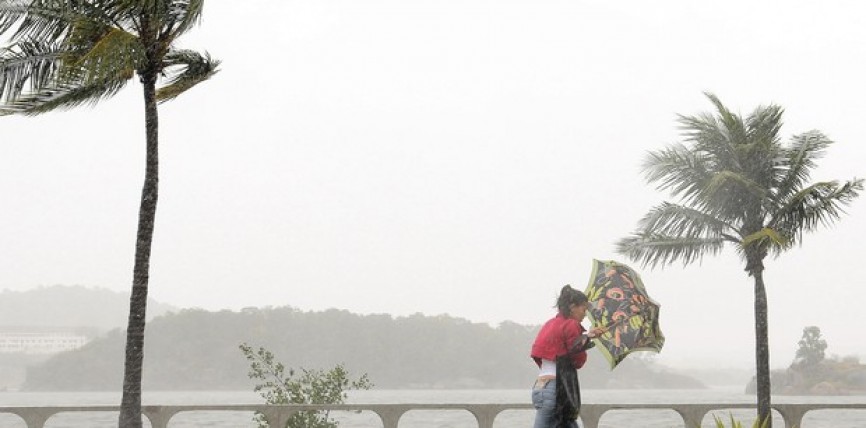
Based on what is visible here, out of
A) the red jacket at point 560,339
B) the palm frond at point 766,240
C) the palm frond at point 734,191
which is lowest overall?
the red jacket at point 560,339

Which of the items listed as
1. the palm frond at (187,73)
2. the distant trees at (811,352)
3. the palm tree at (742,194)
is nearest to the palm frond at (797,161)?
the palm tree at (742,194)

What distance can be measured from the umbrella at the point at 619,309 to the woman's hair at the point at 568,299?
465 millimetres

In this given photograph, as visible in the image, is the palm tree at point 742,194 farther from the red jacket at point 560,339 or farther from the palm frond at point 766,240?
the red jacket at point 560,339

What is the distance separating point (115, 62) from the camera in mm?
14562

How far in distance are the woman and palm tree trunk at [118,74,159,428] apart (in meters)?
8.92

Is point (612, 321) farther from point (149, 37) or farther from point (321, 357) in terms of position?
point (321, 357)

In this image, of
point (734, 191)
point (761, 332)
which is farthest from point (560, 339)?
point (761, 332)

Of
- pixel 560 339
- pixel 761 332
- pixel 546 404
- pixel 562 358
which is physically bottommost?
pixel 546 404

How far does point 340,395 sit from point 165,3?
859 cm

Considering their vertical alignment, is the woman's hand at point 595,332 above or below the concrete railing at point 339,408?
above

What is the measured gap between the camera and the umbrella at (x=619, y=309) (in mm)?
8727

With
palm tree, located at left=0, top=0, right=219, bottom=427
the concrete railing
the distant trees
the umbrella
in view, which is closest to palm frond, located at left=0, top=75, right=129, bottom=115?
palm tree, located at left=0, top=0, right=219, bottom=427

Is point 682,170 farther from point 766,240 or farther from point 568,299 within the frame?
point 568,299

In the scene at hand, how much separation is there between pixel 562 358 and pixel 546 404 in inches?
16.2
